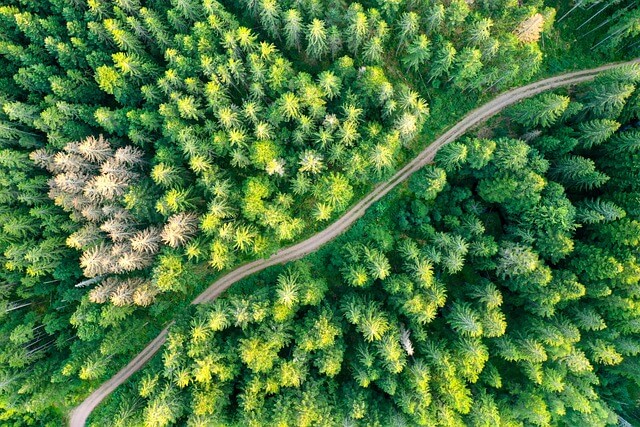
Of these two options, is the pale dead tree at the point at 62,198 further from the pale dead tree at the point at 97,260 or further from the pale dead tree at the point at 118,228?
the pale dead tree at the point at 97,260

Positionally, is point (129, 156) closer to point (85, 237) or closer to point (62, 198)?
point (62, 198)

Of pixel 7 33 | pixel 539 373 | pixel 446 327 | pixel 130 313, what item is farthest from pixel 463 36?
pixel 7 33

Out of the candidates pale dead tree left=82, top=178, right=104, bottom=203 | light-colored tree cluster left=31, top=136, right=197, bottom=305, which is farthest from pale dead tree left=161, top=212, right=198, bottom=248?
pale dead tree left=82, top=178, right=104, bottom=203

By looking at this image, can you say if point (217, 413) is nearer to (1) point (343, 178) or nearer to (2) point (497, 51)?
(1) point (343, 178)

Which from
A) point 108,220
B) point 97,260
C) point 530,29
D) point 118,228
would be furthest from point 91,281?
point 530,29

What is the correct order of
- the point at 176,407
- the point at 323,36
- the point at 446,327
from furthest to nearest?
the point at 446,327 → the point at 323,36 → the point at 176,407
